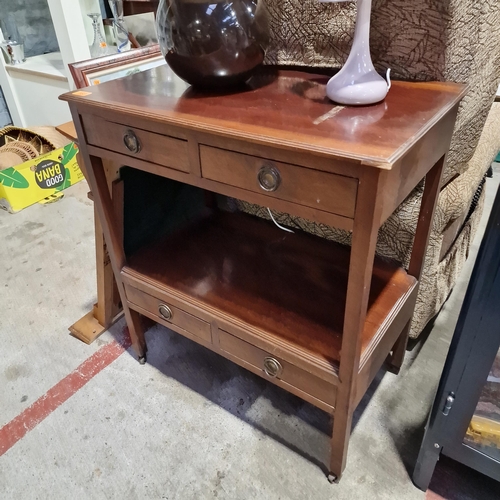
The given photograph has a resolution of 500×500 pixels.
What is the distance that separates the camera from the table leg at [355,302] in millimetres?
588

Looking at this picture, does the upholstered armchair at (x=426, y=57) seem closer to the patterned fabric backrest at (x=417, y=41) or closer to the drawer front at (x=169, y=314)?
the patterned fabric backrest at (x=417, y=41)

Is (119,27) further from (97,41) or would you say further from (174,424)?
(174,424)

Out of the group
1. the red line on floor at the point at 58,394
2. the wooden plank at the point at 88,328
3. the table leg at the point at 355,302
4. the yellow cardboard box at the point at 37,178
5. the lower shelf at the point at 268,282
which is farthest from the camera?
the yellow cardboard box at the point at 37,178

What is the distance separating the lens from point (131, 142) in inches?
32.7

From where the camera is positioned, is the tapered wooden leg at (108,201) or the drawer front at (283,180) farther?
the tapered wooden leg at (108,201)

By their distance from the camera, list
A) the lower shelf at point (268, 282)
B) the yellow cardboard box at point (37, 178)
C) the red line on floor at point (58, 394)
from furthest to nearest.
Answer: the yellow cardboard box at point (37, 178), the red line on floor at point (58, 394), the lower shelf at point (268, 282)

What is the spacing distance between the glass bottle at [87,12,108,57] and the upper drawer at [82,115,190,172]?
1443 mm

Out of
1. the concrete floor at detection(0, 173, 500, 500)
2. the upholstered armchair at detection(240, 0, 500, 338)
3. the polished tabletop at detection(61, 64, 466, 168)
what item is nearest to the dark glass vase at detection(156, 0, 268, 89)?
the polished tabletop at detection(61, 64, 466, 168)

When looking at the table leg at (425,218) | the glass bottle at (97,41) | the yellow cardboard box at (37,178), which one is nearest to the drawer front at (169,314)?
the table leg at (425,218)

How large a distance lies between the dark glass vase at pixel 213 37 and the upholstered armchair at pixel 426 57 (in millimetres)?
141

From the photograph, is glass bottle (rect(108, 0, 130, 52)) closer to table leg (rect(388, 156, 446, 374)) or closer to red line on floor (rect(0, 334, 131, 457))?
red line on floor (rect(0, 334, 131, 457))

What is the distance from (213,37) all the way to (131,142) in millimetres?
245

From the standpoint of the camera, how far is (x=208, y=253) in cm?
110

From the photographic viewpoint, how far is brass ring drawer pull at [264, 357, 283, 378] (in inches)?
34.6
